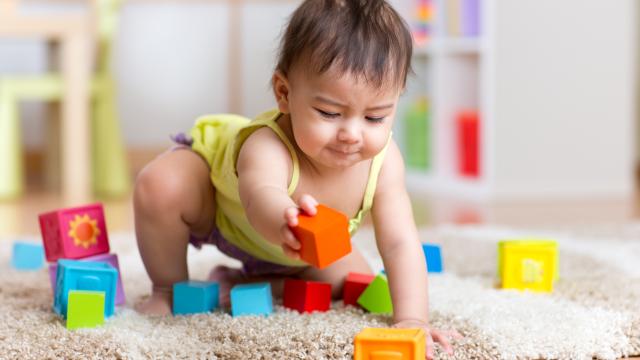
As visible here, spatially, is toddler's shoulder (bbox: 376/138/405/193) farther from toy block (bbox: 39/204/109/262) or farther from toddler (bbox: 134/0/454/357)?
toy block (bbox: 39/204/109/262)

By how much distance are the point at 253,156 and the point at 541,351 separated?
1.20 ft

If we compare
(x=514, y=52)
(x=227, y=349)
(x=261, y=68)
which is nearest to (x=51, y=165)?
(x=261, y=68)

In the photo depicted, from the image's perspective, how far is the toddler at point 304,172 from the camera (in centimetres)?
104

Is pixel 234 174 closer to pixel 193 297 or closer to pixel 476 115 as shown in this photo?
pixel 193 297

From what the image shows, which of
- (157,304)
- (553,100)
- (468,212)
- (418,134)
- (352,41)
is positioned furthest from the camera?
(418,134)

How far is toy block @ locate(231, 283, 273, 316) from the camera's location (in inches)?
46.8

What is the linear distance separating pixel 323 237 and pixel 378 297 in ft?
1.03

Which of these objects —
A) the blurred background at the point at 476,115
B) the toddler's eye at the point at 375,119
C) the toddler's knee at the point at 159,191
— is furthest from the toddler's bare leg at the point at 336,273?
the blurred background at the point at 476,115

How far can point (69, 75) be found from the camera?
284cm

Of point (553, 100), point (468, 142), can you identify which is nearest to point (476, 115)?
point (468, 142)

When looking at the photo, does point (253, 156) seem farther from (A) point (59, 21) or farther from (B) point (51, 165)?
(B) point (51, 165)

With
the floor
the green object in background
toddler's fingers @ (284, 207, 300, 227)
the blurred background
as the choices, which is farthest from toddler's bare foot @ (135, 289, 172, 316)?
the green object in background

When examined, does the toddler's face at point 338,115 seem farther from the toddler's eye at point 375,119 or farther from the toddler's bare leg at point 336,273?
the toddler's bare leg at point 336,273

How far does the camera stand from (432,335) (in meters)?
1.07
